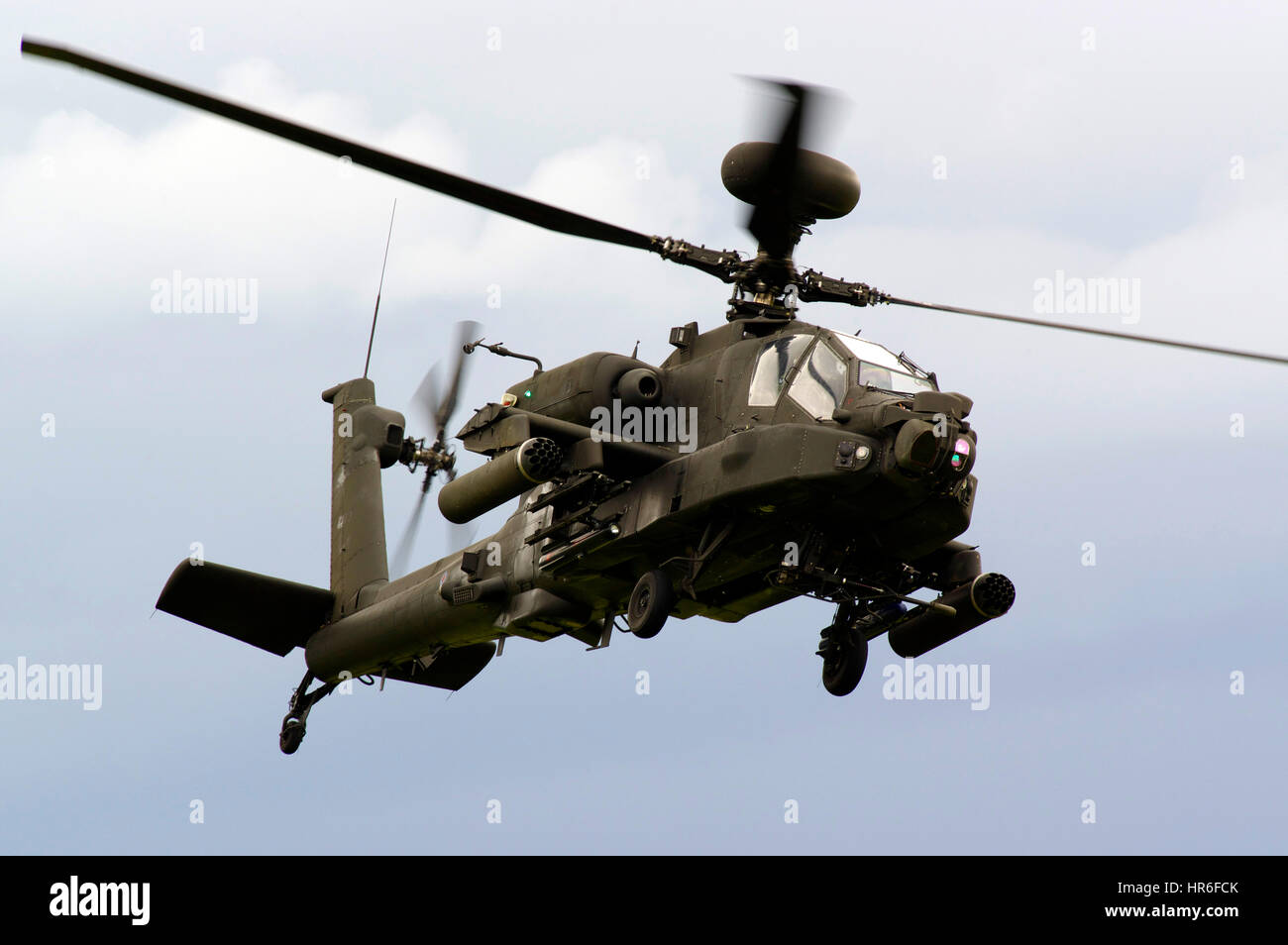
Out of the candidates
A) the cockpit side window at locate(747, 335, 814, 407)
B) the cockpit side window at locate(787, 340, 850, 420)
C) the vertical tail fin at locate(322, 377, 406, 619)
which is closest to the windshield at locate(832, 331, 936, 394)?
the cockpit side window at locate(787, 340, 850, 420)

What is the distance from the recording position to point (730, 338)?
71.8 feet

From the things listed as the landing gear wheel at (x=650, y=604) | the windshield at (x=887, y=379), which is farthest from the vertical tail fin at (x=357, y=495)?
the windshield at (x=887, y=379)

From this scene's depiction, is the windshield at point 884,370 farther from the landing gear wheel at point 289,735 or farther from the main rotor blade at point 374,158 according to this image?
the landing gear wheel at point 289,735

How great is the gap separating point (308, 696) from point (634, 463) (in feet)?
28.4

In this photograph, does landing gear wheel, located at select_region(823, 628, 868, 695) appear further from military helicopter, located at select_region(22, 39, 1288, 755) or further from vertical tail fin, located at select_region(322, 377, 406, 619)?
vertical tail fin, located at select_region(322, 377, 406, 619)

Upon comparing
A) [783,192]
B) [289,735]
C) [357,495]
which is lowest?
[289,735]

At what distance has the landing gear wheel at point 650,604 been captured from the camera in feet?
68.4

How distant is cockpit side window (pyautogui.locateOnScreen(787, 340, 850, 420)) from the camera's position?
2056 cm

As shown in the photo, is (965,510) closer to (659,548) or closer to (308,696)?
(659,548)

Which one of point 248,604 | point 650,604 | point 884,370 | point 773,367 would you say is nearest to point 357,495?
point 248,604

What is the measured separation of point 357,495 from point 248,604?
3061mm

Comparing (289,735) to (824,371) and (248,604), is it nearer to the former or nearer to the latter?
(248,604)

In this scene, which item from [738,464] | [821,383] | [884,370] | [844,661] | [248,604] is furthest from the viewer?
[248,604]

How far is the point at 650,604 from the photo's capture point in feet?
68.6
